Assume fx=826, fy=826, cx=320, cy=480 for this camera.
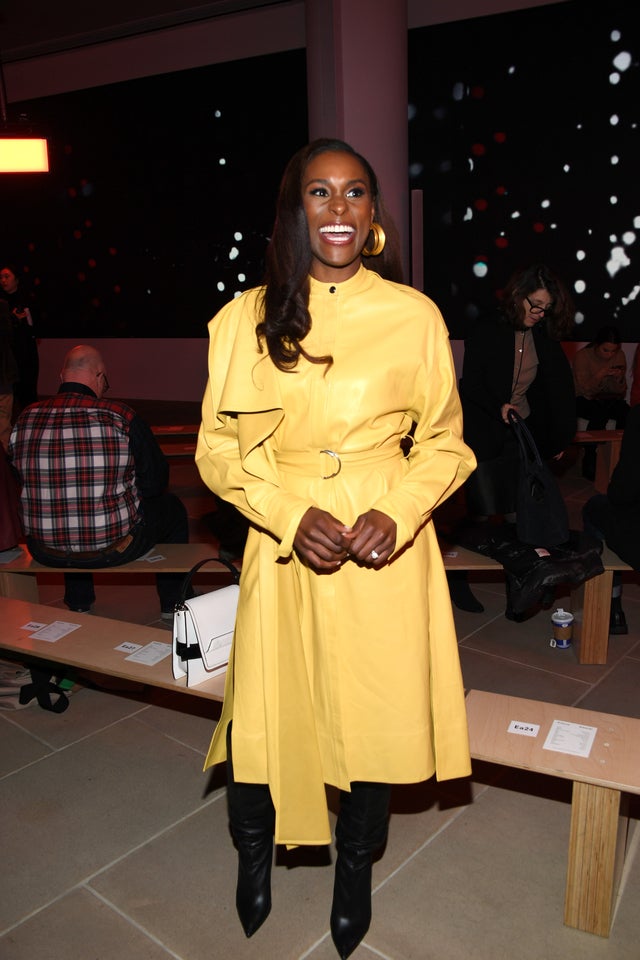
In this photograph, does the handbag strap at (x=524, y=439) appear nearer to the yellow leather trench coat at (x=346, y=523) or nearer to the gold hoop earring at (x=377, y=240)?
the yellow leather trench coat at (x=346, y=523)

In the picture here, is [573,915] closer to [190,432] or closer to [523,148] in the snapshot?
[190,432]

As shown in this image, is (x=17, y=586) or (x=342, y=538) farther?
(x=17, y=586)

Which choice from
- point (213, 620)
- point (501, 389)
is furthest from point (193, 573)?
point (501, 389)

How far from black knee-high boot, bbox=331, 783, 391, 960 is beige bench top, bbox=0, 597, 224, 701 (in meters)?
0.66

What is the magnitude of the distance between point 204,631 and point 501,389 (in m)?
2.32

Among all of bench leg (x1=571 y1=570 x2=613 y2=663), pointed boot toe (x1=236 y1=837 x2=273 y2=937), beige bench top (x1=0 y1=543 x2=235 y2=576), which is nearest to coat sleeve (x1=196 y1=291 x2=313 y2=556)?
pointed boot toe (x1=236 y1=837 x2=273 y2=937)

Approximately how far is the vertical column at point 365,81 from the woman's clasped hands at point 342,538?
6.42 meters

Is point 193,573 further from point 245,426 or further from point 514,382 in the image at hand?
point 514,382

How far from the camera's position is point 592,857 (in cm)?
221

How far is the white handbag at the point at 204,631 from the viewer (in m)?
2.59

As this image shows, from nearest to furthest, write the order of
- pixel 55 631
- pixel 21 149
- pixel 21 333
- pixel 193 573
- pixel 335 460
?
pixel 335 460 < pixel 193 573 < pixel 55 631 < pixel 21 149 < pixel 21 333

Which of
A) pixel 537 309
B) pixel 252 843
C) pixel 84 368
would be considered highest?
pixel 537 309

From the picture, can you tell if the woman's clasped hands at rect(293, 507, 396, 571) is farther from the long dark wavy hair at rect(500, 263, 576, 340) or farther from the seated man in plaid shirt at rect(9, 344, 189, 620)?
the long dark wavy hair at rect(500, 263, 576, 340)

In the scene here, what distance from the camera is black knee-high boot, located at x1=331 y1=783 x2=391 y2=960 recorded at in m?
2.09
